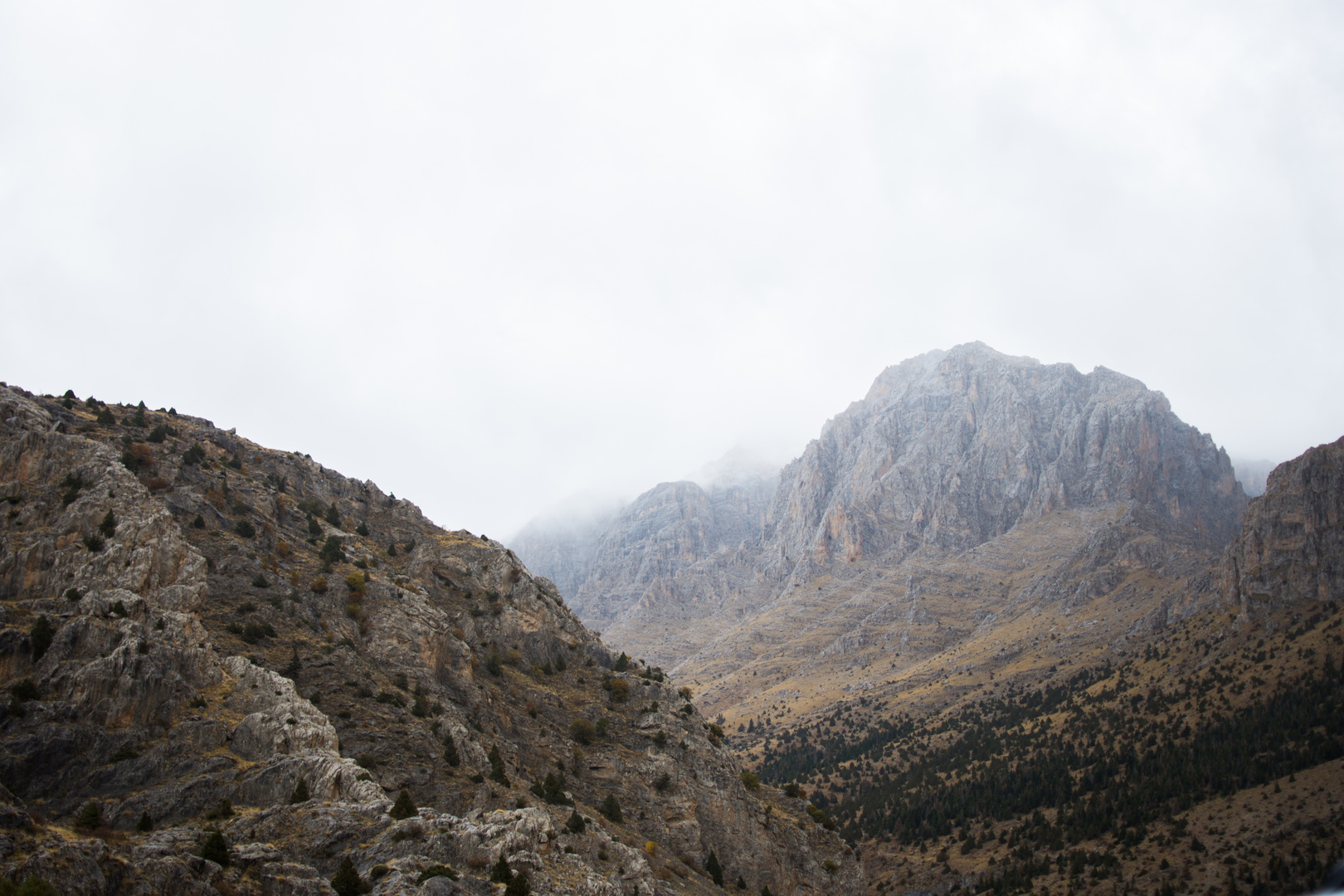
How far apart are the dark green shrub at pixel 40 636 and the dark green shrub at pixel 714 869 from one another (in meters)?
49.8

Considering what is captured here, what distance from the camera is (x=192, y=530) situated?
2169 inches

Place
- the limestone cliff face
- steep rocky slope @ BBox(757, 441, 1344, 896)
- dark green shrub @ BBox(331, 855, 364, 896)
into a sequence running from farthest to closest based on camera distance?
1. the limestone cliff face
2. steep rocky slope @ BBox(757, 441, 1344, 896)
3. dark green shrub @ BBox(331, 855, 364, 896)

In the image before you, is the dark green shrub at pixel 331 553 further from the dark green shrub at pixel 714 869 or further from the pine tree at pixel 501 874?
the dark green shrub at pixel 714 869

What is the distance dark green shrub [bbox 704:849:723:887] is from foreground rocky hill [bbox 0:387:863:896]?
65 centimetres

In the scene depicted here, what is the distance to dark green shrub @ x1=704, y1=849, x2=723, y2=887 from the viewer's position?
58656 mm

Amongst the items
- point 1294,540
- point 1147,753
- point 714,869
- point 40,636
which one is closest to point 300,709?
point 40,636

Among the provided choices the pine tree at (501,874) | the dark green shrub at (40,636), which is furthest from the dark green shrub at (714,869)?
the dark green shrub at (40,636)

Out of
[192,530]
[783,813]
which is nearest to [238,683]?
[192,530]

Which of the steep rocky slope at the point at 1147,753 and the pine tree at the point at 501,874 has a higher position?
the pine tree at the point at 501,874

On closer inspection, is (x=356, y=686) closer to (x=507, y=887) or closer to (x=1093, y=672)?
(x=507, y=887)

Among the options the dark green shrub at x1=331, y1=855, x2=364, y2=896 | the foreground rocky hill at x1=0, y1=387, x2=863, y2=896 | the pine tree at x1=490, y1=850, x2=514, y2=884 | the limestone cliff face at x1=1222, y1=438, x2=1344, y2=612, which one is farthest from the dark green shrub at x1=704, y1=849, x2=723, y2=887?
the limestone cliff face at x1=1222, y1=438, x2=1344, y2=612

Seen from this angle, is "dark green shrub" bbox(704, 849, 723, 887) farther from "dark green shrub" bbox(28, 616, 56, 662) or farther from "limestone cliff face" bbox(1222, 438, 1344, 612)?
"limestone cliff face" bbox(1222, 438, 1344, 612)

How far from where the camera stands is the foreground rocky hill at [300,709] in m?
32.1

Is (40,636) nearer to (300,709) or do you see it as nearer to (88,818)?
(88,818)
